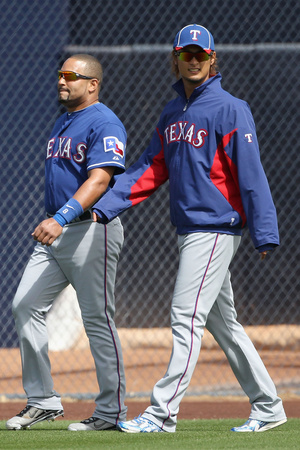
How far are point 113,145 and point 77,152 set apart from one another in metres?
0.19

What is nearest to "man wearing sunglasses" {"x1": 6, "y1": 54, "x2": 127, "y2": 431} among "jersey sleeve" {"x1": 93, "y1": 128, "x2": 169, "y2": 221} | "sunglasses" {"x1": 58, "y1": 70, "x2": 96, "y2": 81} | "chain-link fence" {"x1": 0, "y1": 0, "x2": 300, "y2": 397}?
"jersey sleeve" {"x1": 93, "y1": 128, "x2": 169, "y2": 221}

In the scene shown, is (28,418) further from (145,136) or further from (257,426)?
(145,136)

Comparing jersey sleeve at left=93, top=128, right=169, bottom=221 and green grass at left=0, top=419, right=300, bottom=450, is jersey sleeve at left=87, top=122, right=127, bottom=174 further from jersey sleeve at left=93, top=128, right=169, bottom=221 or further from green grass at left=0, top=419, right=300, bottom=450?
green grass at left=0, top=419, right=300, bottom=450

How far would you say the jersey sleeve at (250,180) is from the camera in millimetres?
3814

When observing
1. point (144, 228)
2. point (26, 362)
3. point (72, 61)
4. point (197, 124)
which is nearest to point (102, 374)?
point (26, 362)

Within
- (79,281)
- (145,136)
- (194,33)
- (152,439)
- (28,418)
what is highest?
(194,33)

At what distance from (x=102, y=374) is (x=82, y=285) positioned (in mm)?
462

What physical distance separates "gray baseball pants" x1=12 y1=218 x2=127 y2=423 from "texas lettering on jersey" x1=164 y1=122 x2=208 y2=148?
2.12 feet

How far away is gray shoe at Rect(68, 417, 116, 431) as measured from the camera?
4.23m

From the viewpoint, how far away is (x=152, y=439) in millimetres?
3633

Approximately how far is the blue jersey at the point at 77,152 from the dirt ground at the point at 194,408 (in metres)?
1.65

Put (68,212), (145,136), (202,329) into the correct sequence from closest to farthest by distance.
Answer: (202,329), (68,212), (145,136)

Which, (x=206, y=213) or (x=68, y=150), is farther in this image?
(x=68, y=150)

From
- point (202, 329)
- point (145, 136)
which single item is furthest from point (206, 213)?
point (145, 136)
